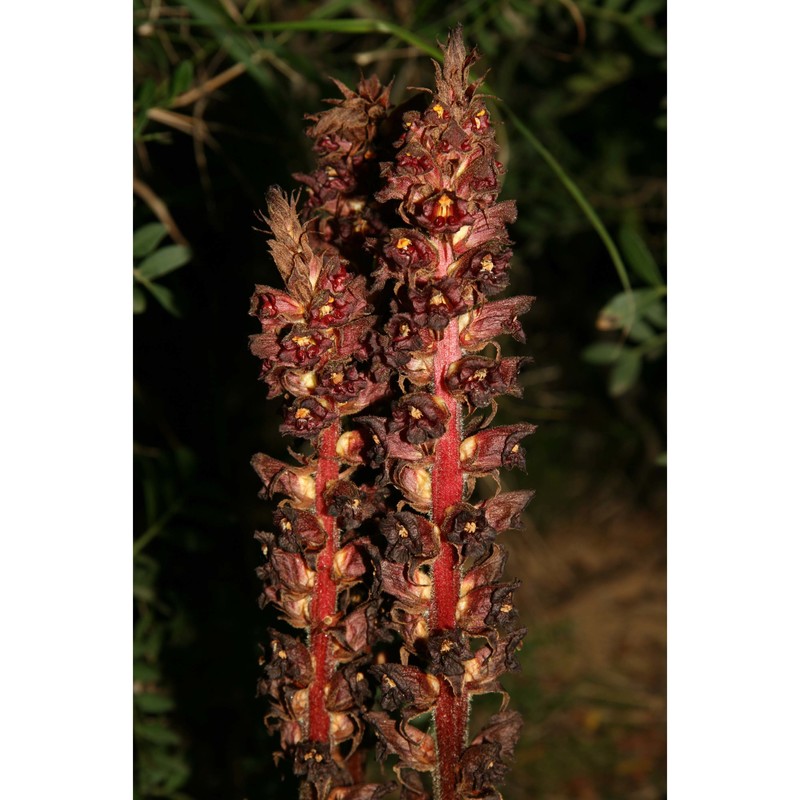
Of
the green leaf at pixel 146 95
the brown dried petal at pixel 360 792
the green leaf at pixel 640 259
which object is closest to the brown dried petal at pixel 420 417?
the brown dried petal at pixel 360 792

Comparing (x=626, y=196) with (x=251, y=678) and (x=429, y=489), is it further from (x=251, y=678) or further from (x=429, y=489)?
(x=429, y=489)

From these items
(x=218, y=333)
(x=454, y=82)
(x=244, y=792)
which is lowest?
(x=244, y=792)

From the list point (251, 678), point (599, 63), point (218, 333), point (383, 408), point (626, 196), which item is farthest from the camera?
point (626, 196)

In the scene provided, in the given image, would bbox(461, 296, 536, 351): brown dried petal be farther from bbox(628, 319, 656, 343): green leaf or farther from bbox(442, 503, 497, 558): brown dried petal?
bbox(628, 319, 656, 343): green leaf

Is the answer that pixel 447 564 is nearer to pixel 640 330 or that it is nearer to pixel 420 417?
pixel 420 417

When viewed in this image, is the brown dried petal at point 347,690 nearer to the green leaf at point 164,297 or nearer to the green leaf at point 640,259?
the green leaf at point 164,297

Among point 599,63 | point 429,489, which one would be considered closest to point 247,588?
point 429,489
